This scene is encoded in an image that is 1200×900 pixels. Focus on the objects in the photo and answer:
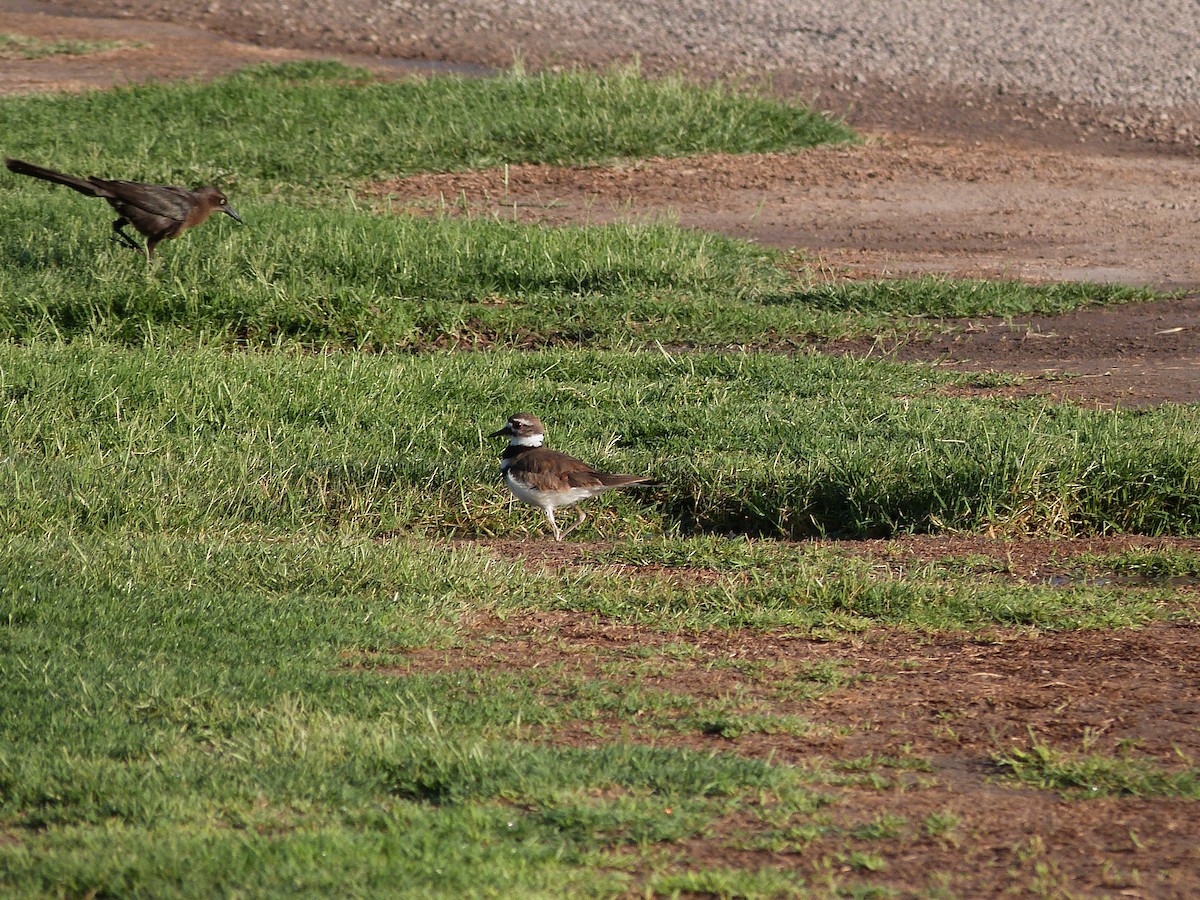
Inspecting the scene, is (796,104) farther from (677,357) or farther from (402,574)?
(402,574)

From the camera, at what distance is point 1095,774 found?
431cm

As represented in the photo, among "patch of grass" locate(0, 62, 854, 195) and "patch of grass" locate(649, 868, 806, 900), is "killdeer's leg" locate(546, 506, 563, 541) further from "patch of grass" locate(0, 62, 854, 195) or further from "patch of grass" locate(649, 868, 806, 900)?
"patch of grass" locate(0, 62, 854, 195)

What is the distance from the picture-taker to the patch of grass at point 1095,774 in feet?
13.8

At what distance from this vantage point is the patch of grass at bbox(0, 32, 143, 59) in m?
19.3

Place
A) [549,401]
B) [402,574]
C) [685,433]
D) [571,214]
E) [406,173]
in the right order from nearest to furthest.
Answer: [402,574], [685,433], [549,401], [571,214], [406,173]

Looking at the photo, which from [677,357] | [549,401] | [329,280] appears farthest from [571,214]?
[549,401]

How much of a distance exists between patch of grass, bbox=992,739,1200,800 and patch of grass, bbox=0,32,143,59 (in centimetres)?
1767

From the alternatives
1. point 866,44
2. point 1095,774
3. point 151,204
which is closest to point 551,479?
point 1095,774

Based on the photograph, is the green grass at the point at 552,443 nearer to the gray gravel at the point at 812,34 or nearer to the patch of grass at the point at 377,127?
the patch of grass at the point at 377,127

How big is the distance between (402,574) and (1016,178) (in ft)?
37.0

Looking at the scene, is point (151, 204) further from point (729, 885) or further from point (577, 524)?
point (729, 885)

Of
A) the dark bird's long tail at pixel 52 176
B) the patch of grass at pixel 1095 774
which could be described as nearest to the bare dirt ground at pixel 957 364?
the patch of grass at pixel 1095 774

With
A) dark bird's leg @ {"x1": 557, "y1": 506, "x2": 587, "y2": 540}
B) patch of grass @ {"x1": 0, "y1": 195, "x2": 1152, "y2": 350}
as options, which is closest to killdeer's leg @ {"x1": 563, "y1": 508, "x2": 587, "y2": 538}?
dark bird's leg @ {"x1": 557, "y1": 506, "x2": 587, "y2": 540}

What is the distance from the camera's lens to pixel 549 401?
28.1 ft
